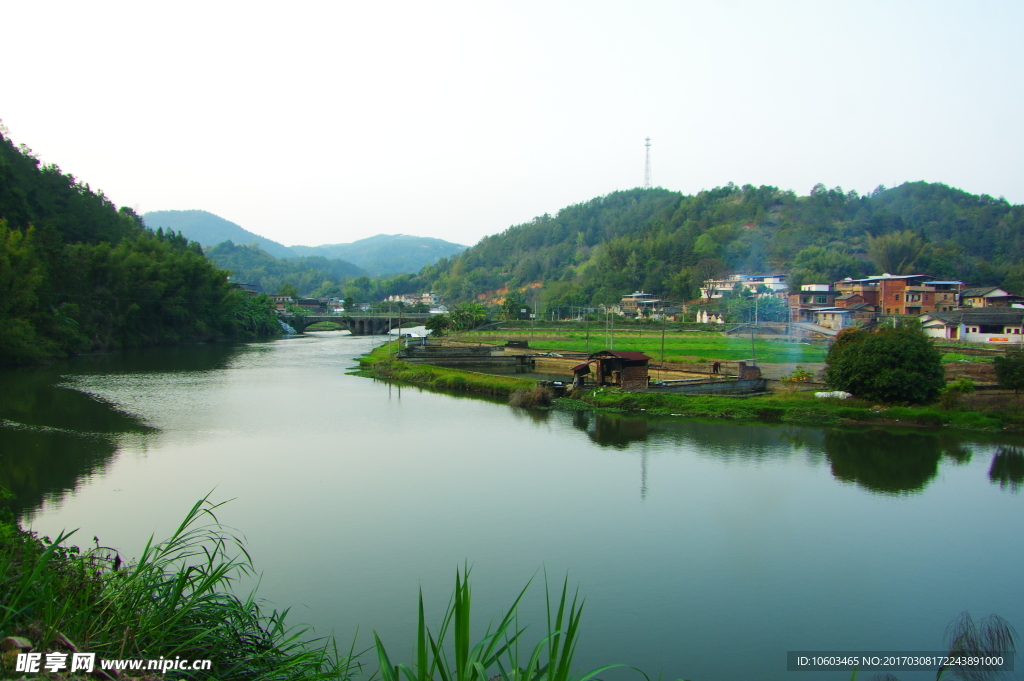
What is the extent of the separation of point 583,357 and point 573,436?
565 inches

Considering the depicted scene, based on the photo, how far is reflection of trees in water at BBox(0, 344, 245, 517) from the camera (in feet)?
34.4

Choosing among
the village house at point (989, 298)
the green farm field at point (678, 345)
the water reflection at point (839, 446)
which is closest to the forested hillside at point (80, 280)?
the green farm field at point (678, 345)

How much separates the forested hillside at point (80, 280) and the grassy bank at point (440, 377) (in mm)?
13440

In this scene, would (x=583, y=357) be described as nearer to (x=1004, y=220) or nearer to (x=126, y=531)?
(x=126, y=531)

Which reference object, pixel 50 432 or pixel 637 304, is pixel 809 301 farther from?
pixel 50 432

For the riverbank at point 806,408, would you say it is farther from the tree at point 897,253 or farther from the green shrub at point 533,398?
the tree at point 897,253

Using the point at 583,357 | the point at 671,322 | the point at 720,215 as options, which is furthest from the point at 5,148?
the point at 720,215

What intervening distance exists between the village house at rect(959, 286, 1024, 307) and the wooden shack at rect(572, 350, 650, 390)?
33507 millimetres

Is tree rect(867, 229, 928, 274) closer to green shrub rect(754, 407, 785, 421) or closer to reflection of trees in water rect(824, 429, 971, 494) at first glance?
green shrub rect(754, 407, 785, 421)

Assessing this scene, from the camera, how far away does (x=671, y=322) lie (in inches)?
1966

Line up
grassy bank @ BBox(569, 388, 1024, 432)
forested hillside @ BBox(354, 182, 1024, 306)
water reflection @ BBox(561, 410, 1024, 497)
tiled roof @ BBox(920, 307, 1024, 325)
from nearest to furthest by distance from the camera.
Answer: water reflection @ BBox(561, 410, 1024, 497), grassy bank @ BBox(569, 388, 1024, 432), tiled roof @ BBox(920, 307, 1024, 325), forested hillside @ BBox(354, 182, 1024, 306)

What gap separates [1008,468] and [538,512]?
9601 millimetres

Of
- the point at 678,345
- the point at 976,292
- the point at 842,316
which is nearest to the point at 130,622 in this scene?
the point at 678,345

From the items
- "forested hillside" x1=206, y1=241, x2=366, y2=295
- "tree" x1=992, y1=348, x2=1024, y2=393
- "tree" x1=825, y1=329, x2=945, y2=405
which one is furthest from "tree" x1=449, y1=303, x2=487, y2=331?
"forested hillside" x1=206, y1=241, x2=366, y2=295
